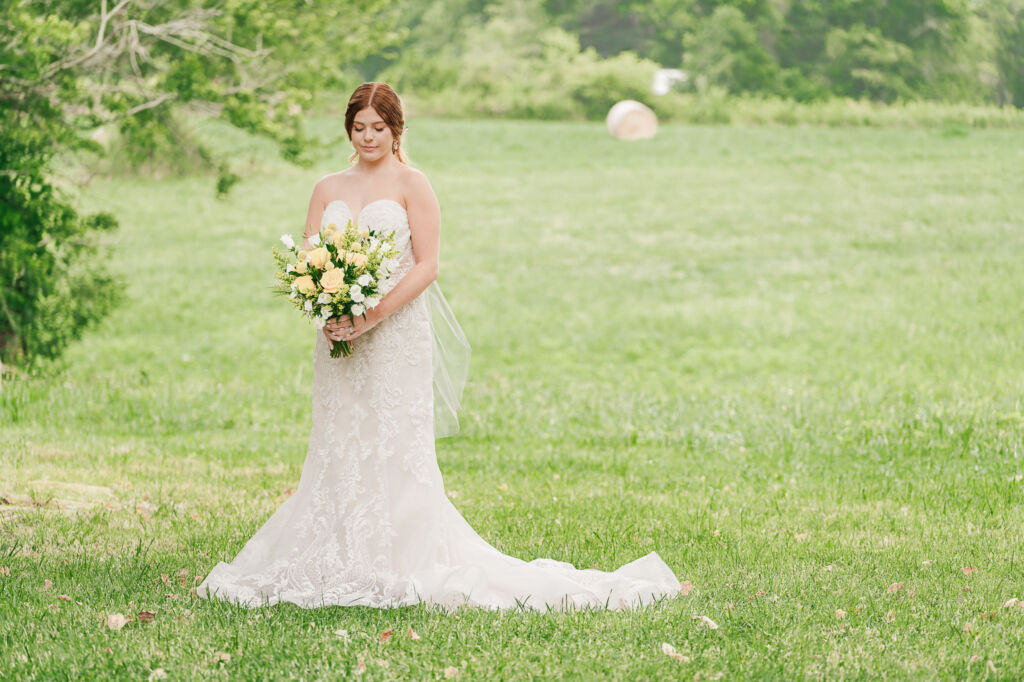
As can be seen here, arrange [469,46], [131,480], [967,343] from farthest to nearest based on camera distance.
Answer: [469,46]
[967,343]
[131,480]

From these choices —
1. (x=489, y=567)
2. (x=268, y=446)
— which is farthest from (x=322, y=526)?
(x=268, y=446)

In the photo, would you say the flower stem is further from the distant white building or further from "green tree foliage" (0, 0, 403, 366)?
the distant white building

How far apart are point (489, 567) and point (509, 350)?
1251 cm

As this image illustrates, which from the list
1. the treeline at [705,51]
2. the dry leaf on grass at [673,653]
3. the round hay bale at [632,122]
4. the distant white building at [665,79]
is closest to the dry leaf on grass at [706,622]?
the dry leaf on grass at [673,653]

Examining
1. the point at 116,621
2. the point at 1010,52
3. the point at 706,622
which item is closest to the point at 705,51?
the point at 1010,52

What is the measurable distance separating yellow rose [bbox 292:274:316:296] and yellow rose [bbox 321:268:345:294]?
102 millimetres

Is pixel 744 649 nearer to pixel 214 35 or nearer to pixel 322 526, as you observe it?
pixel 322 526

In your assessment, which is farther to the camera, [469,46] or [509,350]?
[469,46]

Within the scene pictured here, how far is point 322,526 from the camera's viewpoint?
21.3 ft

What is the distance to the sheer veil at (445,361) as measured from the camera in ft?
23.1

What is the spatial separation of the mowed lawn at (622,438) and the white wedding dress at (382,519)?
231 millimetres

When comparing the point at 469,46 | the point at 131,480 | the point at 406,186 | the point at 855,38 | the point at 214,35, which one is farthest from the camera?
the point at 469,46

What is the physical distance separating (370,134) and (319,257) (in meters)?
0.76

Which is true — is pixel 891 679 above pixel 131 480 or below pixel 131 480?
above
